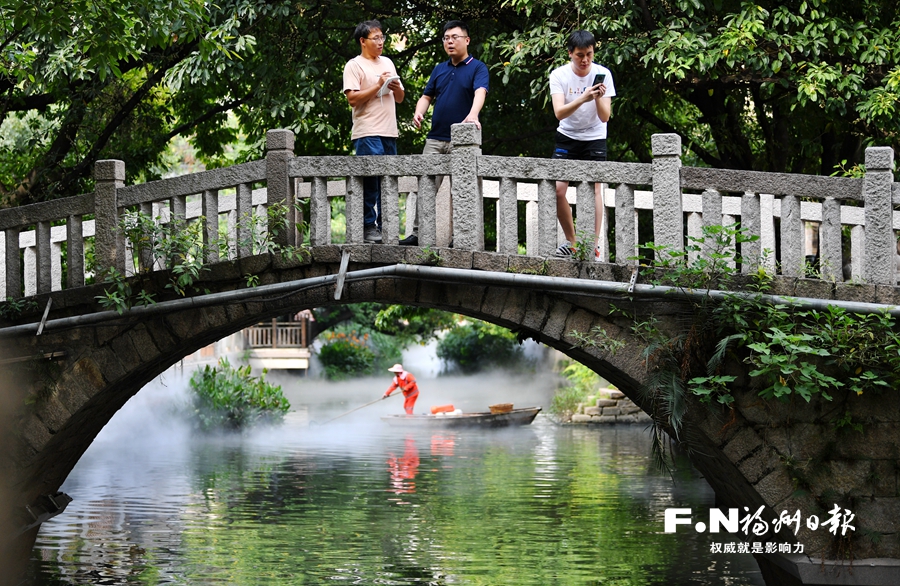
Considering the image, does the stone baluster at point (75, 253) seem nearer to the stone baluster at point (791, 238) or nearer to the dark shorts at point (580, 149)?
the dark shorts at point (580, 149)

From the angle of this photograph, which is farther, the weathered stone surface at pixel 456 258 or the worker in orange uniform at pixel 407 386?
the worker in orange uniform at pixel 407 386

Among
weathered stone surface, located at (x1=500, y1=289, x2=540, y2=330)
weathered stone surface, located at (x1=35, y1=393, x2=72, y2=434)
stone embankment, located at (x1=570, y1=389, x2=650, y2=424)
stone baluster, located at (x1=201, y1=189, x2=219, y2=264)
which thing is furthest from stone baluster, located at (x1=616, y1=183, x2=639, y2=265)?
stone embankment, located at (x1=570, y1=389, x2=650, y2=424)

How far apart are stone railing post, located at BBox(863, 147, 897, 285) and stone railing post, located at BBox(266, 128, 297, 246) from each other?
4.00m

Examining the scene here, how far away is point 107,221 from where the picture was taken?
26.2ft

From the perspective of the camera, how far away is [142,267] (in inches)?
309

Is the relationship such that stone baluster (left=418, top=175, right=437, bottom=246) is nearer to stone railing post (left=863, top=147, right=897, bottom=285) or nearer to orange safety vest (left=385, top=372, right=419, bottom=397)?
stone railing post (left=863, top=147, right=897, bottom=285)

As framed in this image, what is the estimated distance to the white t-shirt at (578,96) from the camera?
741cm

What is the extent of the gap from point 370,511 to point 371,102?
6.31m

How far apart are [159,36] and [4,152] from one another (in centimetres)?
750

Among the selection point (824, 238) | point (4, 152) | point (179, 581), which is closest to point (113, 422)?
point (4, 152)

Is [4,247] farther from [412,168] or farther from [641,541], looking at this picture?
[641,541]

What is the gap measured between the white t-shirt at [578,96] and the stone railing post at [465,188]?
0.67m

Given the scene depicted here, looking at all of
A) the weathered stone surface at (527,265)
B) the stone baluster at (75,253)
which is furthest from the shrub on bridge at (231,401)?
the weathered stone surface at (527,265)

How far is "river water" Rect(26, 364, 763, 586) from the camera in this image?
32.2ft
